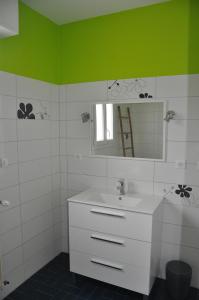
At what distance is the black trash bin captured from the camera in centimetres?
196

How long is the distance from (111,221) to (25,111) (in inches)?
49.5

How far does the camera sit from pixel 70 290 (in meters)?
2.12

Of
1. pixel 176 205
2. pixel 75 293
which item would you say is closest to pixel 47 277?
pixel 75 293

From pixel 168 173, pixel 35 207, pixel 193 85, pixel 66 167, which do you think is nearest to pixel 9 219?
pixel 35 207

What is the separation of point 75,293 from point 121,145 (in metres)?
1.43

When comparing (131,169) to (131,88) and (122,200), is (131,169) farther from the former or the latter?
(131,88)

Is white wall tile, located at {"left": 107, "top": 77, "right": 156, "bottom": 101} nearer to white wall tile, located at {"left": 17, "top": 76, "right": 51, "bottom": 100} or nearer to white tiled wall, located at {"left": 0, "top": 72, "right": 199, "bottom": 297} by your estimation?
white tiled wall, located at {"left": 0, "top": 72, "right": 199, "bottom": 297}

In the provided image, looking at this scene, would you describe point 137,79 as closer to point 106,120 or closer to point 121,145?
point 106,120

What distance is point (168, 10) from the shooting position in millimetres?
2043

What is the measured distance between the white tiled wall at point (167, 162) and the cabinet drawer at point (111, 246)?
45 cm

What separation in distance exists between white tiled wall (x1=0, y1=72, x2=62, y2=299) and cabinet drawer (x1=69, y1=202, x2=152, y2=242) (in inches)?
18.2

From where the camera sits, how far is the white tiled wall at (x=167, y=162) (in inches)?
80.7

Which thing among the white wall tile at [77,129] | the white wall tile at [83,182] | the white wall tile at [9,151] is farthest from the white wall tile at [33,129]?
the white wall tile at [83,182]

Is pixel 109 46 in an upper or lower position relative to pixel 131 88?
upper
